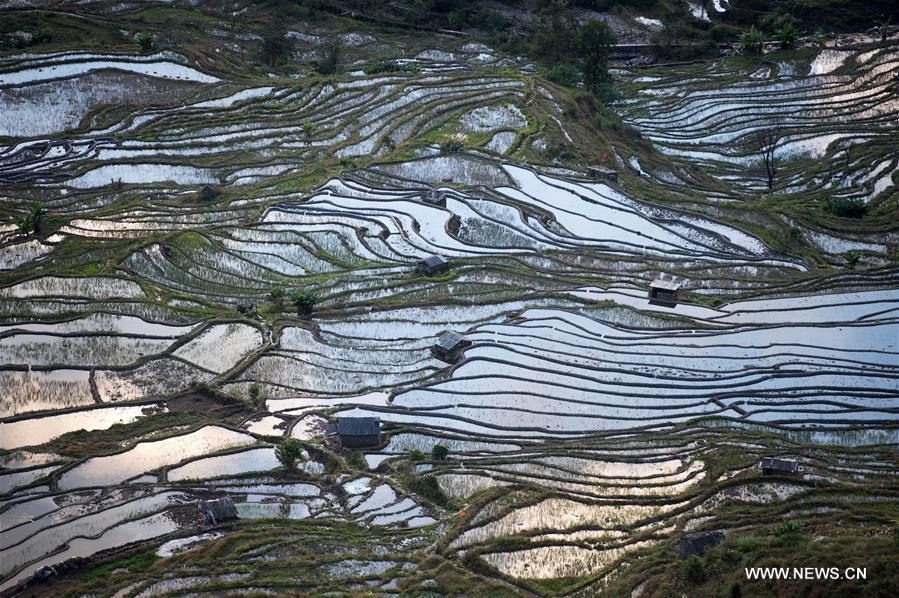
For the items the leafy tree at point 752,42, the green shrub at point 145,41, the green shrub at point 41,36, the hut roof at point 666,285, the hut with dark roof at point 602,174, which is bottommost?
the hut roof at point 666,285

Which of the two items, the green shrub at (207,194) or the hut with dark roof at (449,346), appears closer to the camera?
the hut with dark roof at (449,346)

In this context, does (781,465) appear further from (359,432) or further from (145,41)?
(145,41)

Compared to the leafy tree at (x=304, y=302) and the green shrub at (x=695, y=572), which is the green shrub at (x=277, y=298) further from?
the green shrub at (x=695, y=572)

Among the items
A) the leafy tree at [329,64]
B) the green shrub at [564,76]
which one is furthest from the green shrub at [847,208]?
the leafy tree at [329,64]

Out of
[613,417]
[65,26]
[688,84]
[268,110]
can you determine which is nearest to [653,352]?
[613,417]

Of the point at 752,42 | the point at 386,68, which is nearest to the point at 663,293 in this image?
the point at 386,68

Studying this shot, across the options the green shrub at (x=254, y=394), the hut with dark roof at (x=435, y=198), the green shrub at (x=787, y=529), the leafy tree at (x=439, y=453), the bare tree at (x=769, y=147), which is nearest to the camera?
the green shrub at (x=787, y=529)

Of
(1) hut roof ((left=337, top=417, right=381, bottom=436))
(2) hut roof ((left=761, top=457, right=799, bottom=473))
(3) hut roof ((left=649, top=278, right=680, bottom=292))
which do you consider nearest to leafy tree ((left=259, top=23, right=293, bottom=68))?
(3) hut roof ((left=649, top=278, right=680, bottom=292))

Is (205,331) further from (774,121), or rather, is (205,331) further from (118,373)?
(774,121)

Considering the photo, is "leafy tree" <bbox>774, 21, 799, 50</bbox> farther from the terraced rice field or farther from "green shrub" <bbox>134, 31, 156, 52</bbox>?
"green shrub" <bbox>134, 31, 156, 52</bbox>
